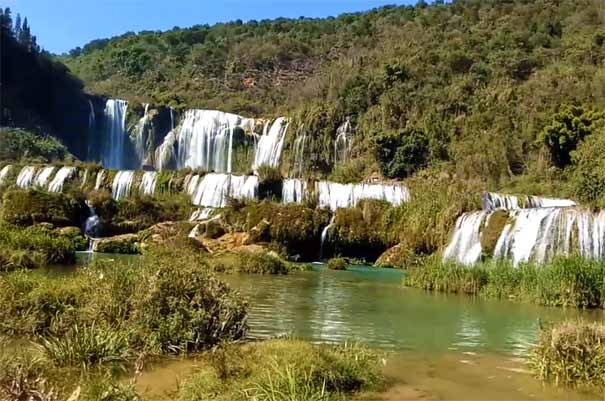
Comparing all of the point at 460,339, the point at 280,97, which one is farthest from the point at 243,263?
the point at 280,97

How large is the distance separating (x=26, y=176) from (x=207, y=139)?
1922 cm

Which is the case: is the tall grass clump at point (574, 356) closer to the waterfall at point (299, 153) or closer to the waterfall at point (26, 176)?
the waterfall at point (26, 176)

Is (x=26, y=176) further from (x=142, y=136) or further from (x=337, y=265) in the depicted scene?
(x=337, y=265)

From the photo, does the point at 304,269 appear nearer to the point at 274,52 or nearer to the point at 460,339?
the point at 460,339

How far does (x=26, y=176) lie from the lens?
42625 millimetres

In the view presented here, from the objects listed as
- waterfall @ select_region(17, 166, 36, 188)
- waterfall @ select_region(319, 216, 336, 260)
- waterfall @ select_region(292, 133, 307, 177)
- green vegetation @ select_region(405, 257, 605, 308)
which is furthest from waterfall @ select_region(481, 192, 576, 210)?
waterfall @ select_region(17, 166, 36, 188)

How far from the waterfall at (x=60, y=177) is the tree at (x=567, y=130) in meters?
31.2

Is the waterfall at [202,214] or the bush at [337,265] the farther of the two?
the waterfall at [202,214]

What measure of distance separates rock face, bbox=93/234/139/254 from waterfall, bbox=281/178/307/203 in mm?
10439

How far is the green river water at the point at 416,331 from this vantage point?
29.1 feet

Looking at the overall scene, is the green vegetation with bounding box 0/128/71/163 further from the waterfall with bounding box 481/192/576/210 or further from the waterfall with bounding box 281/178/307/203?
the waterfall with bounding box 481/192/576/210

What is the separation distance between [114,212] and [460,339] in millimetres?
28397

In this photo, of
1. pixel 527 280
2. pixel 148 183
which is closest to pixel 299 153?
pixel 148 183

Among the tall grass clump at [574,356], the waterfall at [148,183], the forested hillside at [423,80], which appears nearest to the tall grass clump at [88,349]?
the tall grass clump at [574,356]
